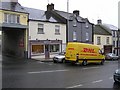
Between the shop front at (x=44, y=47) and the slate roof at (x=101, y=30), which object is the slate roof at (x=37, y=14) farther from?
the slate roof at (x=101, y=30)

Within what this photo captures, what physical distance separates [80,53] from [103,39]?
30290 millimetres

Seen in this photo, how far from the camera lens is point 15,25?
125 ft

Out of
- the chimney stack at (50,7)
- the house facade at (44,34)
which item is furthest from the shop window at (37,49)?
the chimney stack at (50,7)

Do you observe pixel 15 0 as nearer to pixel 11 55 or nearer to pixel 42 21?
pixel 42 21

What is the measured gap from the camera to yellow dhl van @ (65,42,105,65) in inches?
1246

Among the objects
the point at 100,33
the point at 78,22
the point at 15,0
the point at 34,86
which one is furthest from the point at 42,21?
the point at 34,86

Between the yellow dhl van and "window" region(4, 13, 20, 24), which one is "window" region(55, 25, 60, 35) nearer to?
"window" region(4, 13, 20, 24)

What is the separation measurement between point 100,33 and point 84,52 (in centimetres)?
2932

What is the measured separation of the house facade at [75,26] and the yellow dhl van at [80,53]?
13773mm

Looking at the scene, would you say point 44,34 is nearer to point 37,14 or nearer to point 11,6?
point 37,14

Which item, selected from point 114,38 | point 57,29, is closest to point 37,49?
point 57,29

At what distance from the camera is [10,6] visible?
1539 inches

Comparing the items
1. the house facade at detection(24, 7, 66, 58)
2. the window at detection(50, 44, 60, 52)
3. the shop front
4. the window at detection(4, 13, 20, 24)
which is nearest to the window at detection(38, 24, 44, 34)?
the house facade at detection(24, 7, 66, 58)

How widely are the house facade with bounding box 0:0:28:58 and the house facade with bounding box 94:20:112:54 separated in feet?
66.2
